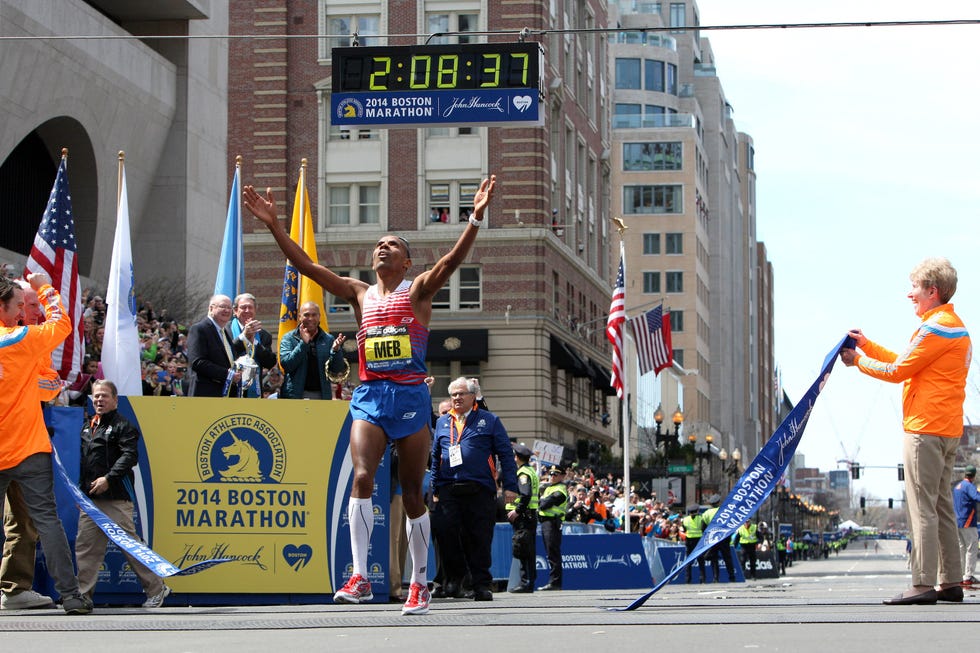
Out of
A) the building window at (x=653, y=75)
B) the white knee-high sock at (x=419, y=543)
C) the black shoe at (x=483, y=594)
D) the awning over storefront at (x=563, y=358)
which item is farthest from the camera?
the building window at (x=653, y=75)

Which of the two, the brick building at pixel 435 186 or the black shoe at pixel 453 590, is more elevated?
the brick building at pixel 435 186

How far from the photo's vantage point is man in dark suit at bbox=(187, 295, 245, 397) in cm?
1401

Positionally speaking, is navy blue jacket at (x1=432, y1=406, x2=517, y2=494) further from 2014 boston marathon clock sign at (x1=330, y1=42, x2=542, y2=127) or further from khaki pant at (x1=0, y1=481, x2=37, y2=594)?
2014 boston marathon clock sign at (x1=330, y1=42, x2=542, y2=127)

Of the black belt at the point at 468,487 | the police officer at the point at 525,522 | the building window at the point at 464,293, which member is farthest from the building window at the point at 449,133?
the black belt at the point at 468,487

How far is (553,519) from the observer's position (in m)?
20.2

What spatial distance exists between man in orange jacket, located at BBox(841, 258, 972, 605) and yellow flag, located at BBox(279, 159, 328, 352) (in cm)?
951

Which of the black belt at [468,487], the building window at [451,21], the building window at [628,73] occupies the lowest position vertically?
the black belt at [468,487]

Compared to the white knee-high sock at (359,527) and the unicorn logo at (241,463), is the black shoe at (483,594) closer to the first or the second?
the unicorn logo at (241,463)

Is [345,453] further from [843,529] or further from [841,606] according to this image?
[843,529]

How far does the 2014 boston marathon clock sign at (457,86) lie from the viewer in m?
21.9

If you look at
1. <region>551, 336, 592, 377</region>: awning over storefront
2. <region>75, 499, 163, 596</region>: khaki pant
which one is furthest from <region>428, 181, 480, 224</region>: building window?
<region>75, 499, 163, 596</region>: khaki pant

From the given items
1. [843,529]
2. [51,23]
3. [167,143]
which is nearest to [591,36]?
[167,143]

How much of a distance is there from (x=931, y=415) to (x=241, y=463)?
5028 mm

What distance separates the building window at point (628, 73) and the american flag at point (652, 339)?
70.5m
